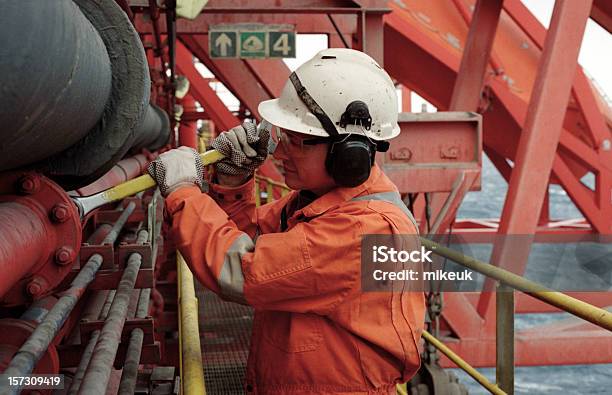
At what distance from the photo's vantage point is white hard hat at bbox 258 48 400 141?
88.0 inches

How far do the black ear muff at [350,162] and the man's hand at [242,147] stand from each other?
401mm

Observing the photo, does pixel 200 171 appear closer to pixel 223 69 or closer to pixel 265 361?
pixel 265 361

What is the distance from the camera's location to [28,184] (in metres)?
1.71

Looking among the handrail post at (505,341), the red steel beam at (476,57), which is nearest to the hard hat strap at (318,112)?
the handrail post at (505,341)

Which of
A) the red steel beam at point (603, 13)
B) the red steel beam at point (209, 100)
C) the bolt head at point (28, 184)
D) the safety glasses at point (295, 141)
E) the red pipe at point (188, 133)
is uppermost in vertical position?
the red pipe at point (188, 133)

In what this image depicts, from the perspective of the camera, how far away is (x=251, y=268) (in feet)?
6.44

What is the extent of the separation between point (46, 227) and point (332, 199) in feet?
2.66

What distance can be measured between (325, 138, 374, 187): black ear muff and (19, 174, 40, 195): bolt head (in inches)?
31.5

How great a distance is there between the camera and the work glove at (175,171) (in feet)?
7.17

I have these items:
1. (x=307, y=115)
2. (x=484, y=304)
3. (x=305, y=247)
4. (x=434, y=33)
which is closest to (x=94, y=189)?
(x=307, y=115)

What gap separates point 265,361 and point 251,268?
1.18 ft

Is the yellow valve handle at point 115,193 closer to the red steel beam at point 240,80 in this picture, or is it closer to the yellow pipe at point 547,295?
the yellow pipe at point 547,295


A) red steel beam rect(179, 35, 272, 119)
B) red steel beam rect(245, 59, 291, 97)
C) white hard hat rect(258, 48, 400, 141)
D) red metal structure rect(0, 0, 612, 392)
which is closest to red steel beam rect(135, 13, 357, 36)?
red metal structure rect(0, 0, 612, 392)

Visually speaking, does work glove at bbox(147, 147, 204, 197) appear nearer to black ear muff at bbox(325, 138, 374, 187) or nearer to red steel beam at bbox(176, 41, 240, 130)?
black ear muff at bbox(325, 138, 374, 187)
